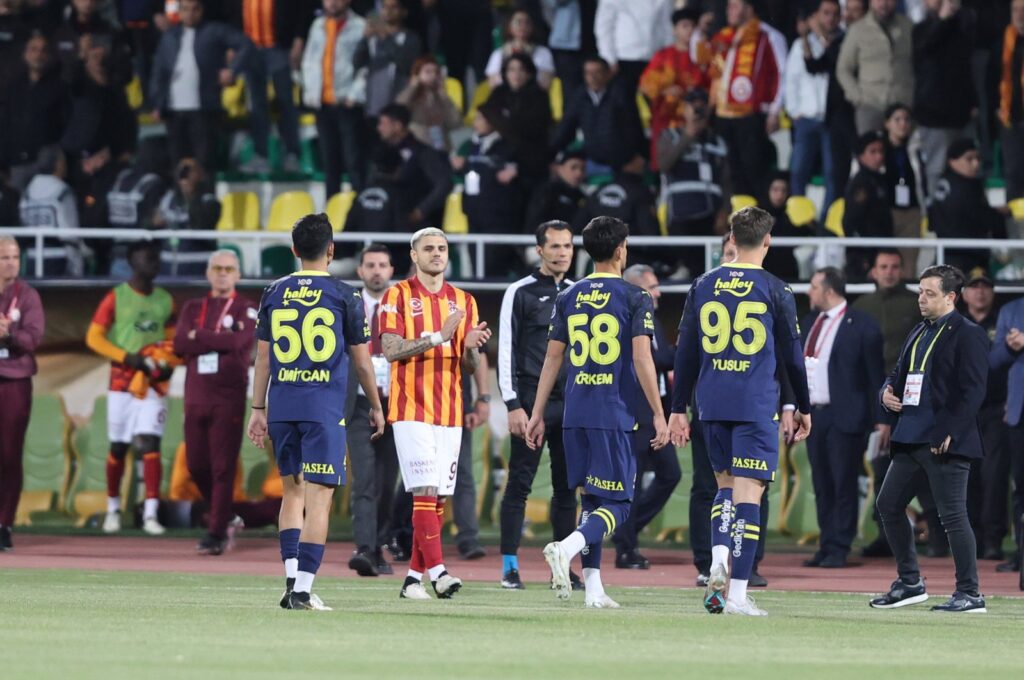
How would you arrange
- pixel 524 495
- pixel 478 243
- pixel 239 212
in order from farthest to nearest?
pixel 239 212 < pixel 478 243 < pixel 524 495

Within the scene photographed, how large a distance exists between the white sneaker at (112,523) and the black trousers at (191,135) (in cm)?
523

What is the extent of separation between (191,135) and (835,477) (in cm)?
968

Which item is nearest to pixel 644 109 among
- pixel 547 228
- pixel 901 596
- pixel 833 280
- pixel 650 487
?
pixel 833 280

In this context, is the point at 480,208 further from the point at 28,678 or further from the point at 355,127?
Result: the point at 28,678

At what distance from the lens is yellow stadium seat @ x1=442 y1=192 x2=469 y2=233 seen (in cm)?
2064

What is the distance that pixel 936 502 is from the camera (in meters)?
11.2

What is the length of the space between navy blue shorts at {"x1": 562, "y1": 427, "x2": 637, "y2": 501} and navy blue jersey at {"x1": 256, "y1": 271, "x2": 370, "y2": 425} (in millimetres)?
1369

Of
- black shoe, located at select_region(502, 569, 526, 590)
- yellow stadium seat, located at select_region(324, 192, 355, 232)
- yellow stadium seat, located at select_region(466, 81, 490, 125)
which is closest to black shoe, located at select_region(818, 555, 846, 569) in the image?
black shoe, located at select_region(502, 569, 526, 590)

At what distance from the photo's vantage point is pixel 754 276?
33.8ft

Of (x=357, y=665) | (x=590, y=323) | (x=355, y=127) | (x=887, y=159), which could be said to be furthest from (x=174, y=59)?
(x=357, y=665)

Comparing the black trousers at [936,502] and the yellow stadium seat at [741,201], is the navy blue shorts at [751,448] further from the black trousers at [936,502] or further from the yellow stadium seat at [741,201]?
the yellow stadium seat at [741,201]

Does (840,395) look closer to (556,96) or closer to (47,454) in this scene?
(556,96)

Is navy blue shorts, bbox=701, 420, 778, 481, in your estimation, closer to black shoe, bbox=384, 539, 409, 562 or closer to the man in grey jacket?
black shoe, bbox=384, 539, 409, 562

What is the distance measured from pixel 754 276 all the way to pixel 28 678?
4.77m
